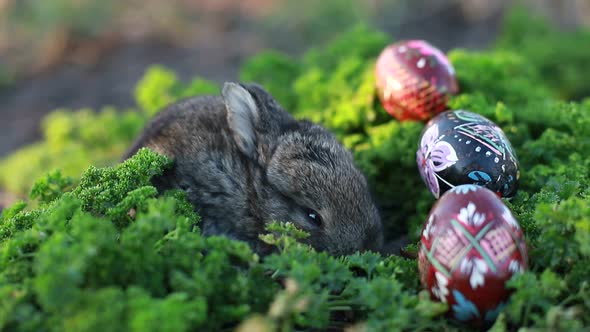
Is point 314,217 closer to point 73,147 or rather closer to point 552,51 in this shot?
point 73,147

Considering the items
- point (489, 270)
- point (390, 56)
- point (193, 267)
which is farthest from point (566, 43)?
point (193, 267)

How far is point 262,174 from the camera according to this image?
395 centimetres

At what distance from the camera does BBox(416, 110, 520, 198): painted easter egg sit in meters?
3.58

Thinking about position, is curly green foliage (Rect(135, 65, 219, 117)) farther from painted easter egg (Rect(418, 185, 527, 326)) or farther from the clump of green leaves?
painted easter egg (Rect(418, 185, 527, 326))

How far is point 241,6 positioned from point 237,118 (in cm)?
797

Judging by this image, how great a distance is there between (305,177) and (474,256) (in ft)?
4.31

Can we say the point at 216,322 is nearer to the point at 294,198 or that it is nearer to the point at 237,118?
the point at 294,198

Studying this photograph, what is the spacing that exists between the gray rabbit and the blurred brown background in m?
5.18

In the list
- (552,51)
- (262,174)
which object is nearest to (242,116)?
(262,174)

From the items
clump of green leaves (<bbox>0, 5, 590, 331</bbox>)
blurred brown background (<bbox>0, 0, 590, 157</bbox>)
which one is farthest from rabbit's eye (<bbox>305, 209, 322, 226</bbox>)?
blurred brown background (<bbox>0, 0, 590, 157</bbox>)

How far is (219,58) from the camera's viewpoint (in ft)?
33.4

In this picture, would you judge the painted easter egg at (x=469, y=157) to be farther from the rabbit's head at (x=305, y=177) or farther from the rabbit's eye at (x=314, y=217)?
the rabbit's eye at (x=314, y=217)

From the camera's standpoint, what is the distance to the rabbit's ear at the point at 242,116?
155 inches

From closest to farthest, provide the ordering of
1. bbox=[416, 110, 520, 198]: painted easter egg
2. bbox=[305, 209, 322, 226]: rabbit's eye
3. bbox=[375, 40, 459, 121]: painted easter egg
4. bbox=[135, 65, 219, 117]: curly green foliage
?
bbox=[416, 110, 520, 198]: painted easter egg, bbox=[305, 209, 322, 226]: rabbit's eye, bbox=[375, 40, 459, 121]: painted easter egg, bbox=[135, 65, 219, 117]: curly green foliage
